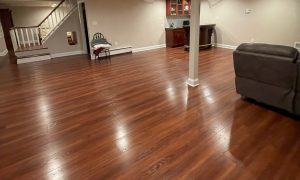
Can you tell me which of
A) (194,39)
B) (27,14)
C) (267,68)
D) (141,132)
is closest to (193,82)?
(194,39)

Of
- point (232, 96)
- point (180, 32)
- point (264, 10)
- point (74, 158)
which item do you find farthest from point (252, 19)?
point (74, 158)

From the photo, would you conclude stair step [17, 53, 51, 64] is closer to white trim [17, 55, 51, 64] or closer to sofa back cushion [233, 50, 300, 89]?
white trim [17, 55, 51, 64]

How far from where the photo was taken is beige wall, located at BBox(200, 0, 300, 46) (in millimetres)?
5905

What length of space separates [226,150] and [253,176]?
0.38 meters

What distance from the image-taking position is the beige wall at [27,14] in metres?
10.7

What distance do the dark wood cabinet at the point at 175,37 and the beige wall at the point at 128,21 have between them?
330 millimetres

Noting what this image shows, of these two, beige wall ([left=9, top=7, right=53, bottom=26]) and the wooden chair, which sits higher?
beige wall ([left=9, top=7, right=53, bottom=26])

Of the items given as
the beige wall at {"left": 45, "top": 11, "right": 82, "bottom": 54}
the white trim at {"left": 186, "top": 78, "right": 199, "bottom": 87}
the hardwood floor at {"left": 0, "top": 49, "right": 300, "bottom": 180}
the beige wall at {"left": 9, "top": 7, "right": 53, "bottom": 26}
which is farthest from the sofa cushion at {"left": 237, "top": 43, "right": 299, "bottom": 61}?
the beige wall at {"left": 9, "top": 7, "right": 53, "bottom": 26}

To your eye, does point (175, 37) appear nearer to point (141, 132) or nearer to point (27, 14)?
point (141, 132)

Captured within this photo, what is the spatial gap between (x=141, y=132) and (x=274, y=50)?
199cm

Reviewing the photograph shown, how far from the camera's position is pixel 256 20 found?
663 centimetres

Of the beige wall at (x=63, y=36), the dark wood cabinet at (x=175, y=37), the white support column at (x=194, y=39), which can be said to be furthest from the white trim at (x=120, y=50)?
the white support column at (x=194, y=39)

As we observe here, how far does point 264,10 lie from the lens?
6.35 meters

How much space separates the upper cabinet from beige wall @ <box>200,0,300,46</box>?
0.82 metres
